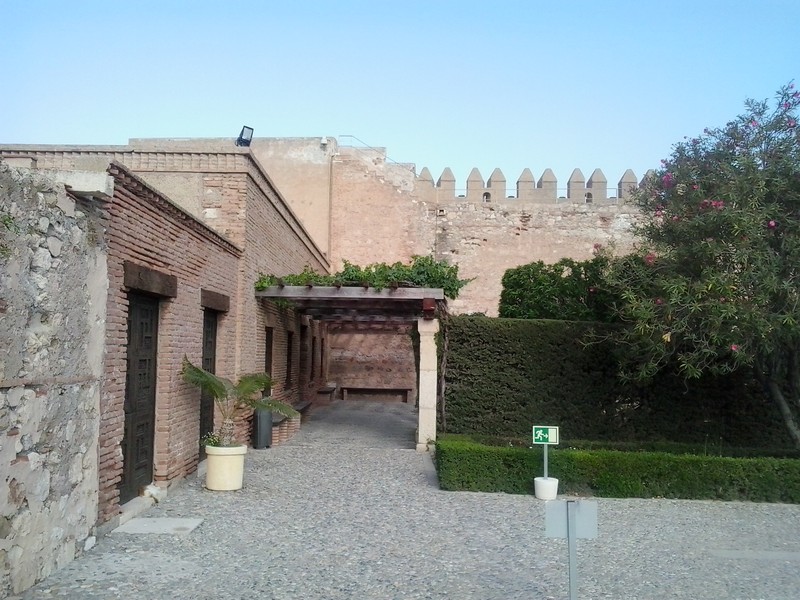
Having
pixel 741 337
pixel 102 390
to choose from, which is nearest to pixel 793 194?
pixel 741 337

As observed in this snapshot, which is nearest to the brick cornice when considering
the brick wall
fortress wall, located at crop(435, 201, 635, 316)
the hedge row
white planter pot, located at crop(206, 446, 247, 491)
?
the brick wall

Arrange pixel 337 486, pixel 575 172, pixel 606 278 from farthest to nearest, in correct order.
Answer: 1. pixel 575 172
2. pixel 606 278
3. pixel 337 486

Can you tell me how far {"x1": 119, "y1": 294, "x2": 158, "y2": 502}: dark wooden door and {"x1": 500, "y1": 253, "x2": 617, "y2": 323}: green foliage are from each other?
24.7ft

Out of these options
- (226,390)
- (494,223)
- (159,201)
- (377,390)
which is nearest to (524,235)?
(494,223)

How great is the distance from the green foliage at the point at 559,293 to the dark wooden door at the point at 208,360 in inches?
253

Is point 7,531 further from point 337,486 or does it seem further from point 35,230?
point 337,486

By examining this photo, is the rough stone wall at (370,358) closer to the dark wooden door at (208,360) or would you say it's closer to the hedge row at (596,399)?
the hedge row at (596,399)

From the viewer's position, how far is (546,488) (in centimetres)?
886

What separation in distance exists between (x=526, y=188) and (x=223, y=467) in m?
21.1

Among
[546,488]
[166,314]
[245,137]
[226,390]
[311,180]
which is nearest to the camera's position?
[166,314]

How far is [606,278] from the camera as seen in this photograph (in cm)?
1041

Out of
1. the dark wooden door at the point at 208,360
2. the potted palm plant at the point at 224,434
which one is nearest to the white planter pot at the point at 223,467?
the potted palm plant at the point at 224,434

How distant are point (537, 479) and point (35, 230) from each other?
255 inches

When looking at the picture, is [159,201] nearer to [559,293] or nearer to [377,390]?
[559,293]
